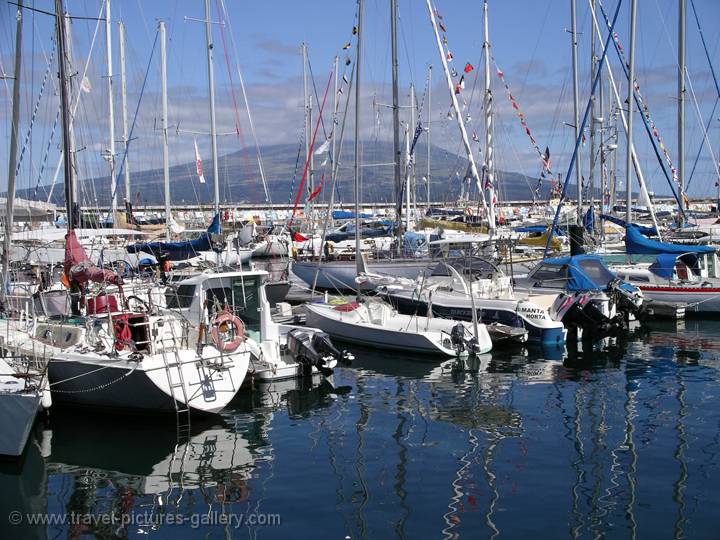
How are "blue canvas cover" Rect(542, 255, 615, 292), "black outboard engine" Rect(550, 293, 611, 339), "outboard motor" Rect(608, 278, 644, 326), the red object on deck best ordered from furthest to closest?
"blue canvas cover" Rect(542, 255, 615, 292) < "outboard motor" Rect(608, 278, 644, 326) < "black outboard engine" Rect(550, 293, 611, 339) < the red object on deck

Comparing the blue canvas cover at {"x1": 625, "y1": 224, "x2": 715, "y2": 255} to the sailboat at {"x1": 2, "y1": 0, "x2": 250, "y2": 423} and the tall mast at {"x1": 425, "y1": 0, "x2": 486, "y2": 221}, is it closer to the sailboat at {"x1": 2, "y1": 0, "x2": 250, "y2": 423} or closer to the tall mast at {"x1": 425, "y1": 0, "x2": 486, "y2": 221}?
the tall mast at {"x1": 425, "y1": 0, "x2": 486, "y2": 221}

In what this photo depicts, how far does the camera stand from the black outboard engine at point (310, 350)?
60.6 ft

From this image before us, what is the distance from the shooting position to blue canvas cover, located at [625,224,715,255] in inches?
1148

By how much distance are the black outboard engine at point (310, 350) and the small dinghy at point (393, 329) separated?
127 inches

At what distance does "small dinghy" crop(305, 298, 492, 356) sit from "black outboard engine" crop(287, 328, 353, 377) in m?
3.23

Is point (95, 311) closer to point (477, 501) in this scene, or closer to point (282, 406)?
point (282, 406)

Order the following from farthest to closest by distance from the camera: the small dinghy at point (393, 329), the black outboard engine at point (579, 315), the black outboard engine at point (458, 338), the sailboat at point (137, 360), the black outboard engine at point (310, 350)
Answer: the black outboard engine at point (579, 315)
the small dinghy at point (393, 329)
the black outboard engine at point (458, 338)
the black outboard engine at point (310, 350)
the sailboat at point (137, 360)

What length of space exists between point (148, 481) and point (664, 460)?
7943mm

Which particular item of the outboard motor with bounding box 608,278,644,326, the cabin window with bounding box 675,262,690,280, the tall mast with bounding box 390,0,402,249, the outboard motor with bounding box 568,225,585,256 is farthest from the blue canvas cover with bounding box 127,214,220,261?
the cabin window with bounding box 675,262,690,280

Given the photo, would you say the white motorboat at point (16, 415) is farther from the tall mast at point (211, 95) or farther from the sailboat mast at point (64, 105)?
the tall mast at point (211, 95)

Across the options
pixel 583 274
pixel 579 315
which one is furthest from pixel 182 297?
pixel 583 274

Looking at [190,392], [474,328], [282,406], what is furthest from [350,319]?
[190,392]

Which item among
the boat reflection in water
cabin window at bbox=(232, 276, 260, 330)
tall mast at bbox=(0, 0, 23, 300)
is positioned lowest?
the boat reflection in water

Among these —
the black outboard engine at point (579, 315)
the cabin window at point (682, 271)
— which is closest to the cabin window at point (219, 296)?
Result: the black outboard engine at point (579, 315)
